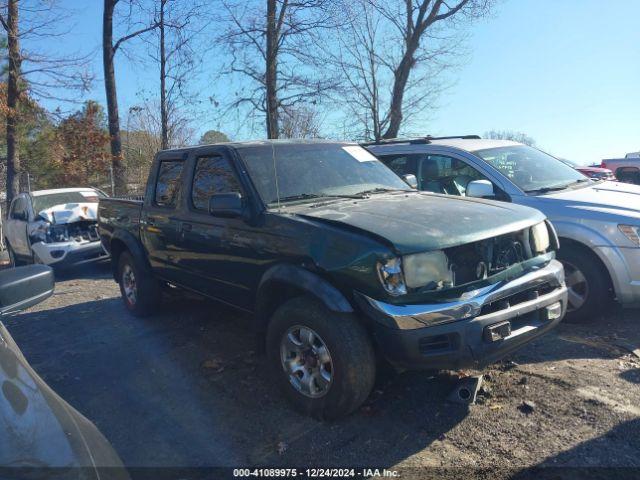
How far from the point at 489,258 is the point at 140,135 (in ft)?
74.9

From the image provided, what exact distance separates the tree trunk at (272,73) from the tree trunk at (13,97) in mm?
6963

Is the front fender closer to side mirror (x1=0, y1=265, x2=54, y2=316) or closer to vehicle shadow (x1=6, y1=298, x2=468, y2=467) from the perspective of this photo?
vehicle shadow (x1=6, y1=298, x2=468, y2=467)

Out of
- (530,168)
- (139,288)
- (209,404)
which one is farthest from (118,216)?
(530,168)

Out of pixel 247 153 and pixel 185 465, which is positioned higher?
pixel 247 153

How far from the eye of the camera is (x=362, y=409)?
11.8ft

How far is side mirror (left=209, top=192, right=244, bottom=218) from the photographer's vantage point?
Answer: 392cm

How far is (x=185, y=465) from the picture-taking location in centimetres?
311

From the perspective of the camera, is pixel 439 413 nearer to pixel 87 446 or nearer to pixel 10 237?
pixel 87 446

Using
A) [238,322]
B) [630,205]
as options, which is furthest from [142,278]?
[630,205]

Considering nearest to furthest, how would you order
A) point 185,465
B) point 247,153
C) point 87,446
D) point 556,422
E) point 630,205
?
point 87,446 < point 185,465 < point 556,422 < point 247,153 < point 630,205

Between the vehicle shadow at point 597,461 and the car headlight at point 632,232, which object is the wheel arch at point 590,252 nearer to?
the car headlight at point 632,232

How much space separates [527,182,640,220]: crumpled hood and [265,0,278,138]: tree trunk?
436 inches

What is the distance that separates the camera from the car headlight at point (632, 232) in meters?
4.63

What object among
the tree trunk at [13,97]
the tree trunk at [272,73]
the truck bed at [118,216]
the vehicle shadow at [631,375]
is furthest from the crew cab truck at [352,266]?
the tree trunk at [13,97]
